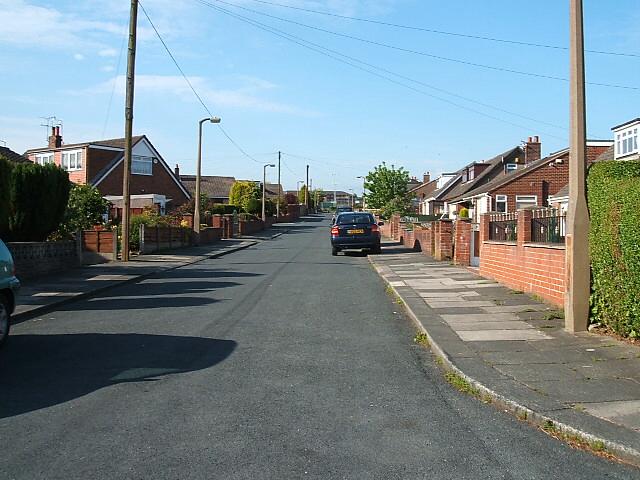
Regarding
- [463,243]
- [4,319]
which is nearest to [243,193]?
[463,243]

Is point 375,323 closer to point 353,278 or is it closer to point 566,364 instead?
point 566,364

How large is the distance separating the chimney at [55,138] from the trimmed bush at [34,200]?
35.5 metres

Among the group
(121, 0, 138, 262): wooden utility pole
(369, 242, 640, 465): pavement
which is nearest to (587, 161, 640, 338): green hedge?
(369, 242, 640, 465): pavement

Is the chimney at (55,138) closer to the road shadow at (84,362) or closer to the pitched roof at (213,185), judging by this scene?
the pitched roof at (213,185)

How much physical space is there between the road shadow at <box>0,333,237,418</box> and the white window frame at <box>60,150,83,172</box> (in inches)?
1643

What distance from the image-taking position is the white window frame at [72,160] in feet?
158

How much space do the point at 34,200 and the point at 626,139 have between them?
22898mm

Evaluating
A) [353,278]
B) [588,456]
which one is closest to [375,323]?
[588,456]

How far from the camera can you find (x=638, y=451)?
14.9 ft

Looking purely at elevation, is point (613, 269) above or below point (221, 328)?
above

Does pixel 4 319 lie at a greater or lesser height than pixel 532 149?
lesser

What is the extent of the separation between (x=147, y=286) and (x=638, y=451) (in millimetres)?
13262

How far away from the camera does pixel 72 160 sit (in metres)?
48.7

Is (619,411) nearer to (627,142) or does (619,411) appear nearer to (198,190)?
(627,142)
